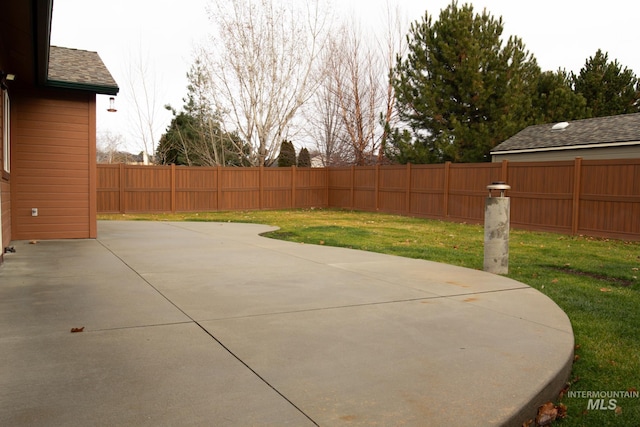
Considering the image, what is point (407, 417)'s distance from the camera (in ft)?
9.34

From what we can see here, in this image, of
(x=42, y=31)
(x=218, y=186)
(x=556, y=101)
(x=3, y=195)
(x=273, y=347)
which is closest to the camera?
(x=273, y=347)

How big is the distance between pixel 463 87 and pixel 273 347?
74.7 ft

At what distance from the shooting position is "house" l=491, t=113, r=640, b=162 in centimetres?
1750

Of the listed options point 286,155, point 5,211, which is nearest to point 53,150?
point 5,211

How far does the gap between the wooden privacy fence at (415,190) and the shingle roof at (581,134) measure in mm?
4457

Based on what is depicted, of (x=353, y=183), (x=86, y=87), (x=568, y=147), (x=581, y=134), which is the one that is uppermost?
(x=581, y=134)

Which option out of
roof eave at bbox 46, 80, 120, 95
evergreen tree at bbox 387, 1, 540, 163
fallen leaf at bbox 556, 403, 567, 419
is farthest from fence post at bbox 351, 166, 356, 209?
fallen leaf at bbox 556, 403, 567, 419

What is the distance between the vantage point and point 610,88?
2902 centimetres

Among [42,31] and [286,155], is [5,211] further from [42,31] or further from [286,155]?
[286,155]

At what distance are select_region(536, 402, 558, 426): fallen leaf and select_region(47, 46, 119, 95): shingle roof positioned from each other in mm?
10093

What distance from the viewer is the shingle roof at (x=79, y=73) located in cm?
1051

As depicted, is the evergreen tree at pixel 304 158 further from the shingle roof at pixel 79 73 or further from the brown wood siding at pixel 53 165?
the brown wood siding at pixel 53 165

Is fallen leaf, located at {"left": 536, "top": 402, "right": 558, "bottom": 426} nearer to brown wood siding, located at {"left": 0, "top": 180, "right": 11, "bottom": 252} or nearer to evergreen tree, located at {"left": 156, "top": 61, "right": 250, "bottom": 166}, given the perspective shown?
brown wood siding, located at {"left": 0, "top": 180, "right": 11, "bottom": 252}

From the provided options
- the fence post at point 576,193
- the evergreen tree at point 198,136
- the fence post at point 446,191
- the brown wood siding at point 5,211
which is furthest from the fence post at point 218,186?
the fence post at point 576,193
